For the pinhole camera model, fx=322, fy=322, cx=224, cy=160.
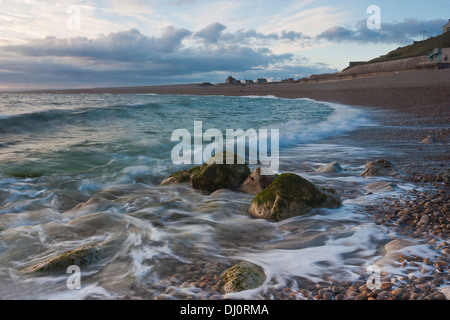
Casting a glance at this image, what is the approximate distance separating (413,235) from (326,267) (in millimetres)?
949

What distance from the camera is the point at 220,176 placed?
15.7 feet

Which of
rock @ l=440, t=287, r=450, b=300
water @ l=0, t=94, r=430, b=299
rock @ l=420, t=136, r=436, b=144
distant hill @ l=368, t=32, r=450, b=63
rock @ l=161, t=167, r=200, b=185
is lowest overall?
water @ l=0, t=94, r=430, b=299

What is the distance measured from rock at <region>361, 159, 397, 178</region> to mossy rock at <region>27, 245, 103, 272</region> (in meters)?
3.90

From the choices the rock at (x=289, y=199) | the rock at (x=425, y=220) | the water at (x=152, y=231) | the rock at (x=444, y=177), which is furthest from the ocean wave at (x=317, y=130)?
the rock at (x=425, y=220)

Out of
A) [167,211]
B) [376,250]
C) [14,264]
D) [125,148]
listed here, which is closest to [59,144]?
[125,148]

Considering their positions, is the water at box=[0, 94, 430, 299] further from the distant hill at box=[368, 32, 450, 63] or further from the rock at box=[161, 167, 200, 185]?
the distant hill at box=[368, 32, 450, 63]

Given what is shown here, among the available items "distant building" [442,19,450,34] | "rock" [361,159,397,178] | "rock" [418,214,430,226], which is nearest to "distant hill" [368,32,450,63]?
"distant building" [442,19,450,34]

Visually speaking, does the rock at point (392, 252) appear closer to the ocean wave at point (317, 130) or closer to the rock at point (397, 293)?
the rock at point (397, 293)

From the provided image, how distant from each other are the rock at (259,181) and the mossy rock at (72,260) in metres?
2.30

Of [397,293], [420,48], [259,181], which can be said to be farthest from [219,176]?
[420,48]

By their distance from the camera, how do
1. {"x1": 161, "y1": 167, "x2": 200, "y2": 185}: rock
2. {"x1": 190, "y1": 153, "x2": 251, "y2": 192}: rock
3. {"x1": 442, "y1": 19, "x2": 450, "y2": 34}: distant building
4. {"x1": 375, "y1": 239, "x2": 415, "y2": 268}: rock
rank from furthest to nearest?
{"x1": 442, "y1": 19, "x2": 450, "y2": 34}: distant building
{"x1": 161, "y1": 167, "x2": 200, "y2": 185}: rock
{"x1": 190, "y1": 153, "x2": 251, "y2": 192}: rock
{"x1": 375, "y1": 239, "x2": 415, "y2": 268}: rock

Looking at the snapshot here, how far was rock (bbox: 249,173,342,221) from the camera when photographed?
355cm

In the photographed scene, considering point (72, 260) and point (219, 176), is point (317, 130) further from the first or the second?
point (72, 260)
